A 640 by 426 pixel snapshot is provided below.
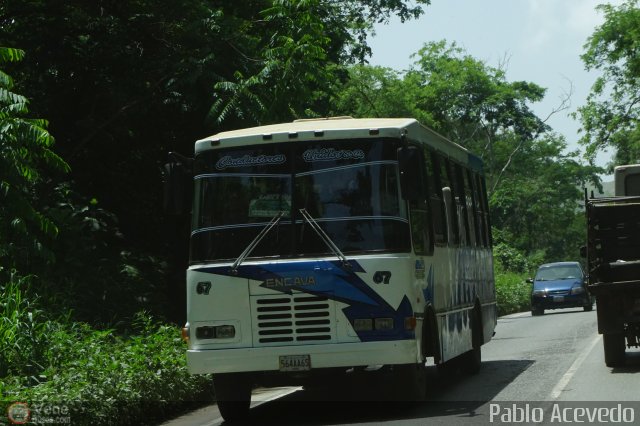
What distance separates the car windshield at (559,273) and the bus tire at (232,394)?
93.2 feet

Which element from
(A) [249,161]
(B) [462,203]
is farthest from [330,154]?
(B) [462,203]

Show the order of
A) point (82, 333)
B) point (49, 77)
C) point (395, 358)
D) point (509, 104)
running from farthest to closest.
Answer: point (509, 104), point (49, 77), point (82, 333), point (395, 358)

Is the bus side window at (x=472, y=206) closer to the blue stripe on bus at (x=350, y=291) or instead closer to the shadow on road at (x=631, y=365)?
the shadow on road at (x=631, y=365)

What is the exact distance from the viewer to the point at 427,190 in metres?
13.6

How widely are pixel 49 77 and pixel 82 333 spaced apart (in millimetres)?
7794

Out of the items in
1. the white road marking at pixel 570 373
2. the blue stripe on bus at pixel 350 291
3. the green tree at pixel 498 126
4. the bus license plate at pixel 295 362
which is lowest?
the white road marking at pixel 570 373

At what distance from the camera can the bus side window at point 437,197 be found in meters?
14.0

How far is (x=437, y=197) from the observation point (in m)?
14.3

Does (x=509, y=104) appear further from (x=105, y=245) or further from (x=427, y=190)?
(x=427, y=190)

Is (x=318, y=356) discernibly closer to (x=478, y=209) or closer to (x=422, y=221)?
(x=422, y=221)

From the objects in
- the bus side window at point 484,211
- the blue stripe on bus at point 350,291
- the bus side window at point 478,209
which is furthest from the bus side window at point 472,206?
the blue stripe on bus at point 350,291

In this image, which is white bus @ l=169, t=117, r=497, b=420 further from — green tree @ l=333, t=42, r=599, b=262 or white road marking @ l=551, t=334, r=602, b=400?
green tree @ l=333, t=42, r=599, b=262

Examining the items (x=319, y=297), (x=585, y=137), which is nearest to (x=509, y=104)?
(x=585, y=137)

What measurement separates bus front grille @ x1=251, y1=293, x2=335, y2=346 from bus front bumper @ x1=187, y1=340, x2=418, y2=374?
0.31ft
